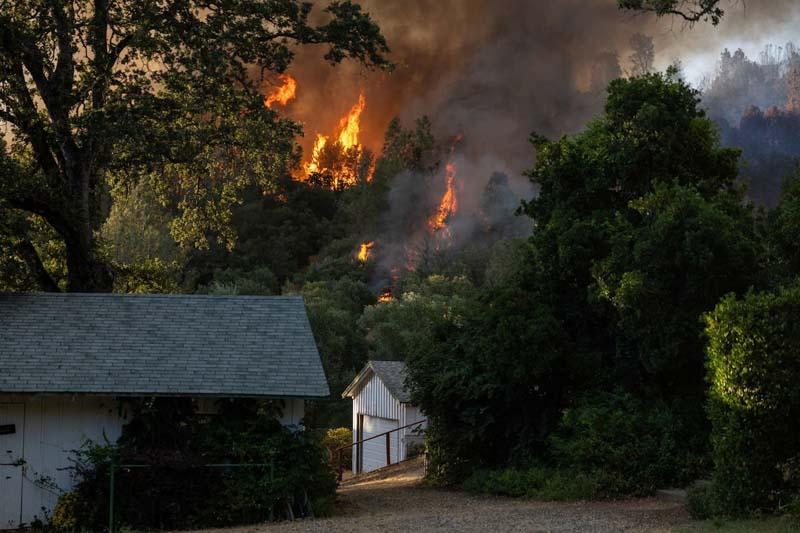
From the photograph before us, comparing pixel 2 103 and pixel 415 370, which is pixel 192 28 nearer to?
pixel 2 103

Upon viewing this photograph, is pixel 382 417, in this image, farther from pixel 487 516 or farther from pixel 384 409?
pixel 487 516

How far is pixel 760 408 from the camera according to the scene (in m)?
16.8

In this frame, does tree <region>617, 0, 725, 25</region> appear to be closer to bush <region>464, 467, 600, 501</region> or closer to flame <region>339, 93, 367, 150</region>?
bush <region>464, 467, 600, 501</region>

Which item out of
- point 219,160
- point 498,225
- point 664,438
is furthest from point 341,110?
point 664,438

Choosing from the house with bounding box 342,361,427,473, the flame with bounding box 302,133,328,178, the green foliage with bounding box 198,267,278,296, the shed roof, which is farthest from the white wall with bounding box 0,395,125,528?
the flame with bounding box 302,133,328,178

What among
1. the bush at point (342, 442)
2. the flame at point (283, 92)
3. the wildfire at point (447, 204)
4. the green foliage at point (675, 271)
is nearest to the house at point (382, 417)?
the bush at point (342, 442)

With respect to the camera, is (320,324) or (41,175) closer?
(41,175)

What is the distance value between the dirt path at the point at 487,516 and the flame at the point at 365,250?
57.8 metres

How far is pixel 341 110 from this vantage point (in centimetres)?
9525

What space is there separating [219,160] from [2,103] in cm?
779

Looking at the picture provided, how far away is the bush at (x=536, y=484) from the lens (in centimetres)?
2269

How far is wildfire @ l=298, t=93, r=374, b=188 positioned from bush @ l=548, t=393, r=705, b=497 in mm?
71887

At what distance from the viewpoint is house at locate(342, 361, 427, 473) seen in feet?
130

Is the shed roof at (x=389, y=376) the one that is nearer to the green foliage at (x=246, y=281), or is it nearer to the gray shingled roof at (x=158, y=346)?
the gray shingled roof at (x=158, y=346)
